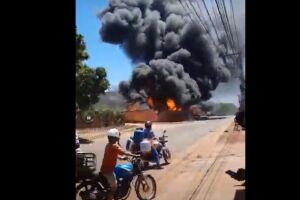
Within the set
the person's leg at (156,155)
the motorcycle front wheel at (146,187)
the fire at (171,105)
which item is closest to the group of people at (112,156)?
the motorcycle front wheel at (146,187)

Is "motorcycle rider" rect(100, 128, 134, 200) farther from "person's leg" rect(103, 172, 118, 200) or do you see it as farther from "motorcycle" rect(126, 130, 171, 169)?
"motorcycle" rect(126, 130, 171, 169)

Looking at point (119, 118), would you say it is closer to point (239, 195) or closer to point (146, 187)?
point (146, 187)

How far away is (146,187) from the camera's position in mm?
5395

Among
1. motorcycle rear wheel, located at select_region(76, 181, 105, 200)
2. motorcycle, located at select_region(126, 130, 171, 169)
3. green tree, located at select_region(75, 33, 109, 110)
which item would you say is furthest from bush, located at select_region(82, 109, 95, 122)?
motorcycle rear wheel, located at select_region(76, 181, 105, 200)

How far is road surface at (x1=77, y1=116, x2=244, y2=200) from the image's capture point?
5375 millimetres

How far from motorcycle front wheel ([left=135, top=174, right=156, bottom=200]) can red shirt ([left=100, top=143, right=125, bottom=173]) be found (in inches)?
16.7

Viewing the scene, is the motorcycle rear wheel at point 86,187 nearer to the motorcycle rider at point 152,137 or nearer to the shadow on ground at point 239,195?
the motorcycle rider at point 152,137

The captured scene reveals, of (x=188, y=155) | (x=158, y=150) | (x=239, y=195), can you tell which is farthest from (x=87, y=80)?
(x=239, y=195)

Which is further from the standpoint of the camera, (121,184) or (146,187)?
(146,187)

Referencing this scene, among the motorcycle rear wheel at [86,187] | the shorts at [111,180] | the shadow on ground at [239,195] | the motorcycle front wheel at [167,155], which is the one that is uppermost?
the motorcycle front wheel at [167,155]

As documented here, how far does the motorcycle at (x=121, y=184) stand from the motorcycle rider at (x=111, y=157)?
0.20 feet

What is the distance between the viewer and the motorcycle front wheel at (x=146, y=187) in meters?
5.31

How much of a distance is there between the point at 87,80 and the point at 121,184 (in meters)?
1.98
